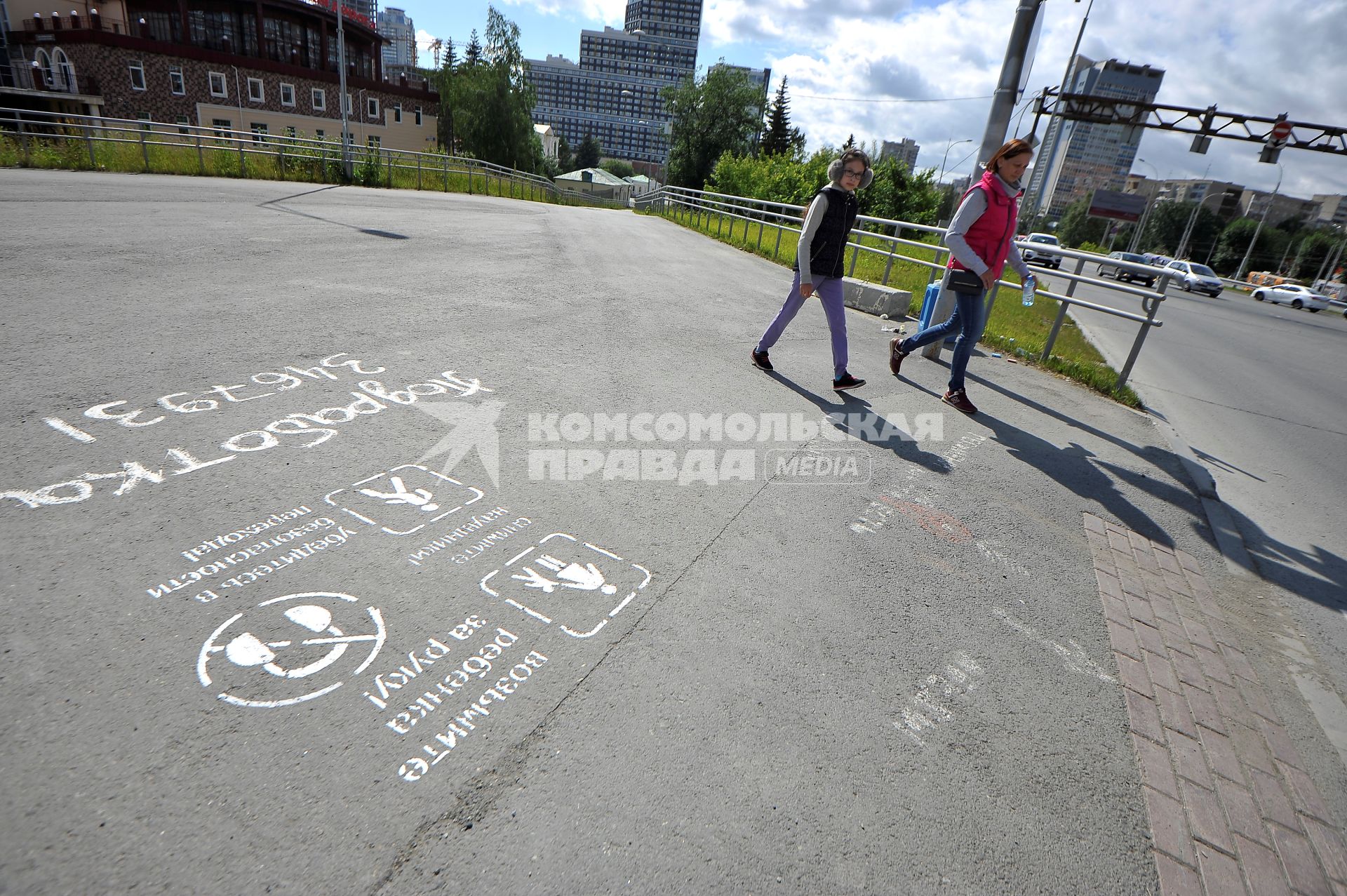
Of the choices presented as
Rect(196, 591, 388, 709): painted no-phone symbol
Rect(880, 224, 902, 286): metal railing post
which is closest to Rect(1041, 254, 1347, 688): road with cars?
Rect(880, 224, 902, 286): metal railing post

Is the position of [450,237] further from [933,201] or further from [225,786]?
[933,201]

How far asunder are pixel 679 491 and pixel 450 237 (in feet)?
30.9

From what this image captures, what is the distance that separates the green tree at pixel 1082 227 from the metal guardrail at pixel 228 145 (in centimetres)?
9258

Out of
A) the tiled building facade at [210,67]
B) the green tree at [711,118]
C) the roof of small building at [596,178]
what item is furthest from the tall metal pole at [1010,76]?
the roof of small building at [596,178]

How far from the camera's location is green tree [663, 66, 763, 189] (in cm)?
6391

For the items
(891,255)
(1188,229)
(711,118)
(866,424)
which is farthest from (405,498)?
(1188,229)

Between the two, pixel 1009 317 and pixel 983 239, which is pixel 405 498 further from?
pixel 1009 317

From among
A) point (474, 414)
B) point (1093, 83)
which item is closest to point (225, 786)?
point (474, 414)

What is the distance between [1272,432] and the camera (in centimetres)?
693

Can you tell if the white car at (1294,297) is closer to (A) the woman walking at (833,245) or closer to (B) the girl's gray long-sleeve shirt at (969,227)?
(B) the girl's gray long-sleeve shirt at (969,227)

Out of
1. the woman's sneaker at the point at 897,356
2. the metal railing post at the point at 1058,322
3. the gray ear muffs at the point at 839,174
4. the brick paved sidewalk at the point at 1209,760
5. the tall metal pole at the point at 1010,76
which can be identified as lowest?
the brick paved sidewalk at the point at 1209,760

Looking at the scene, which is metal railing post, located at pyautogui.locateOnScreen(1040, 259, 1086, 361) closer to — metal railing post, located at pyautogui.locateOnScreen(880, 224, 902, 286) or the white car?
metal railing post, located at pyautogui.locateOnScreen(880, 224, 902, 286)

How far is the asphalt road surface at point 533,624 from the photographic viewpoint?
5.79 feet

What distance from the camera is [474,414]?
4297mm
